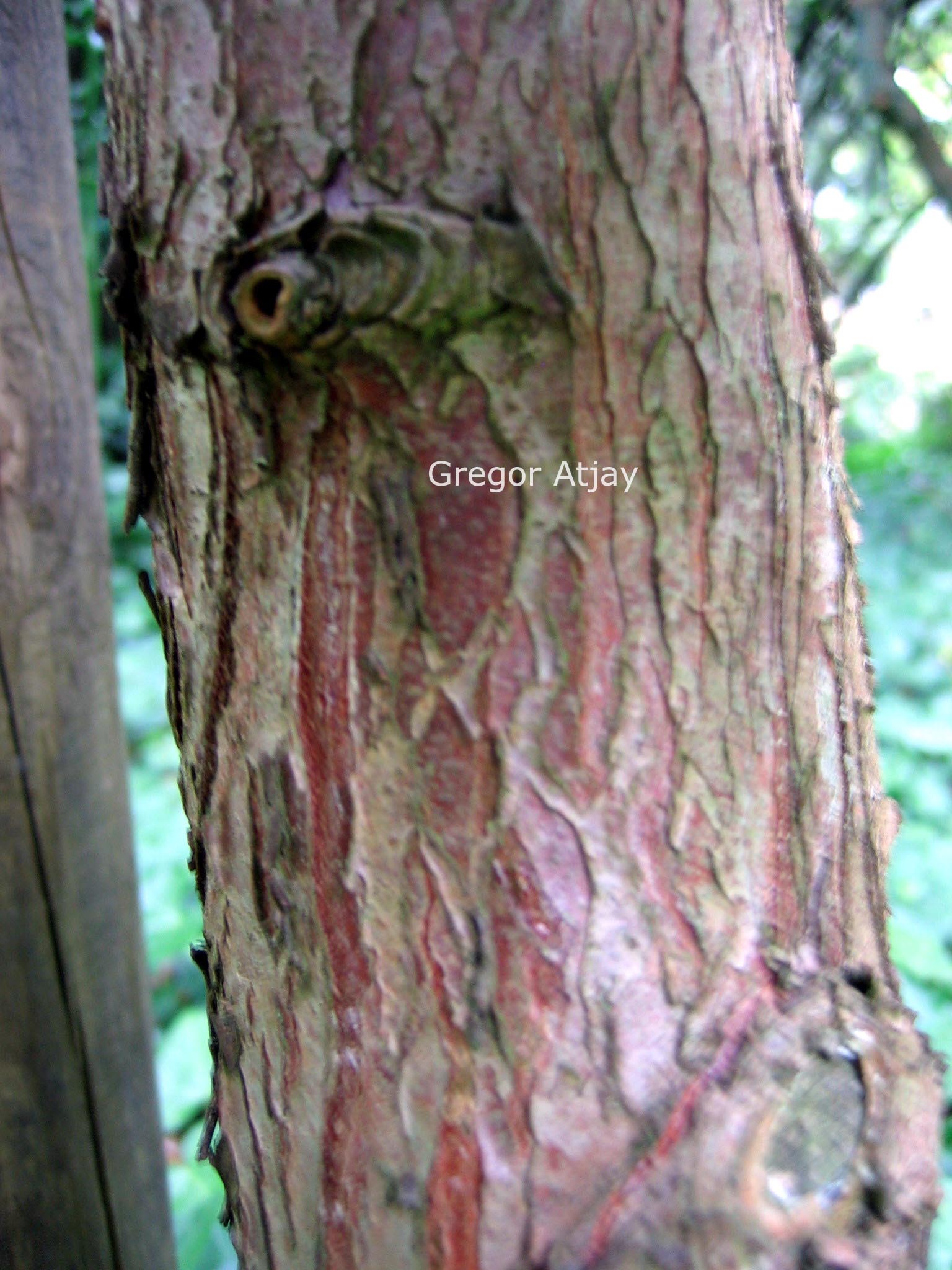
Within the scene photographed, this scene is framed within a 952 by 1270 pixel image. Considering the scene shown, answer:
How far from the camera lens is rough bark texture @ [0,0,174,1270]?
0.82 meters

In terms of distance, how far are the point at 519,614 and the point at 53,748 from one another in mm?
552

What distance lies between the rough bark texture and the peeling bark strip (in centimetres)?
30

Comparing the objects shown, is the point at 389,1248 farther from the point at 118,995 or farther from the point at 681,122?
the point at 681,122

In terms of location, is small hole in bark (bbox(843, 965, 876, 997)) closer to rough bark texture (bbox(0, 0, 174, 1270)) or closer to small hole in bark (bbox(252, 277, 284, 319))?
small hole in bark (bbox(252, 277, 284, 319))

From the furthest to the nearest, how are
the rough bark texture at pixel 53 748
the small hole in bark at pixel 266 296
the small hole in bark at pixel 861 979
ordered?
the rough bark texture at pixel 53 748, the small hole in bark at pixel 861 979, the small hole in bark at pixel 266 296

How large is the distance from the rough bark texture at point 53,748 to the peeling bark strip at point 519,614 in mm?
296

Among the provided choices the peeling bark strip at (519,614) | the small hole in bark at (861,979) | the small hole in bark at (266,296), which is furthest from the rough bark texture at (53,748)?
the small hole in bark at (861,979)

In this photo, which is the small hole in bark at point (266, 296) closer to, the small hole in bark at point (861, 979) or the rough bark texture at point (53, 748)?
the rough bark texture at point (53, 748)

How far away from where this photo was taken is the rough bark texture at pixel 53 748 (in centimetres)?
82

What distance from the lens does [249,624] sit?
59cm

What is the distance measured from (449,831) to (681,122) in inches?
17.2

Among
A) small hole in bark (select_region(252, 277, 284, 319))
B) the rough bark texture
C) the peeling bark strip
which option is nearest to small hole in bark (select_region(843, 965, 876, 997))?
the peeling bark strip

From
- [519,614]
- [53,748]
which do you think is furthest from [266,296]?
[53,748]

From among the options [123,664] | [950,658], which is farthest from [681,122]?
[950,658]
